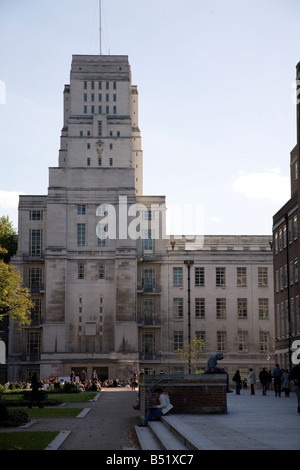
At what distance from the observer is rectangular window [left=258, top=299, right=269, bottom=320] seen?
8825cm

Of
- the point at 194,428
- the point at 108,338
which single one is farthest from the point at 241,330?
the point at 194,428

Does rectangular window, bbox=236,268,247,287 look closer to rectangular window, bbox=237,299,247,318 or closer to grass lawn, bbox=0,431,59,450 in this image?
rectangular window, bbox=237,299,247,318

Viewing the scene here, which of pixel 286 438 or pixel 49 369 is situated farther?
pixel 49 369

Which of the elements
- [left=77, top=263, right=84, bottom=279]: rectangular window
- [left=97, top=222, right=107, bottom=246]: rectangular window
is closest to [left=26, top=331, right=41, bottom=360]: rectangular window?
[left=77, top=263, right=84, bottom=279]: rectangular window

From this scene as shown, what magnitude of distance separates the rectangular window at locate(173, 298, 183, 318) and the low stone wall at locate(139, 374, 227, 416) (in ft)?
209

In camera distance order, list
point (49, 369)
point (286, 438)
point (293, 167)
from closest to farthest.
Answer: point (286, 438) < point (293, 167) < point (49, 369)

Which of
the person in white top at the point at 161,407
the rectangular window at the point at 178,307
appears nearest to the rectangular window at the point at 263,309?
the rectangular window at the point at 178,307

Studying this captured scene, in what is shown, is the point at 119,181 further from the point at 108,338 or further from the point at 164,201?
the point at 108,338

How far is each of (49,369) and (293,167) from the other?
1377 inches

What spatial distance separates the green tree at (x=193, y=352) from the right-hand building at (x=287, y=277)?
793 inches

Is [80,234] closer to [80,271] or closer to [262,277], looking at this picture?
[80,271]

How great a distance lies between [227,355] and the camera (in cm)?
8700

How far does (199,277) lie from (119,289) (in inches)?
385
